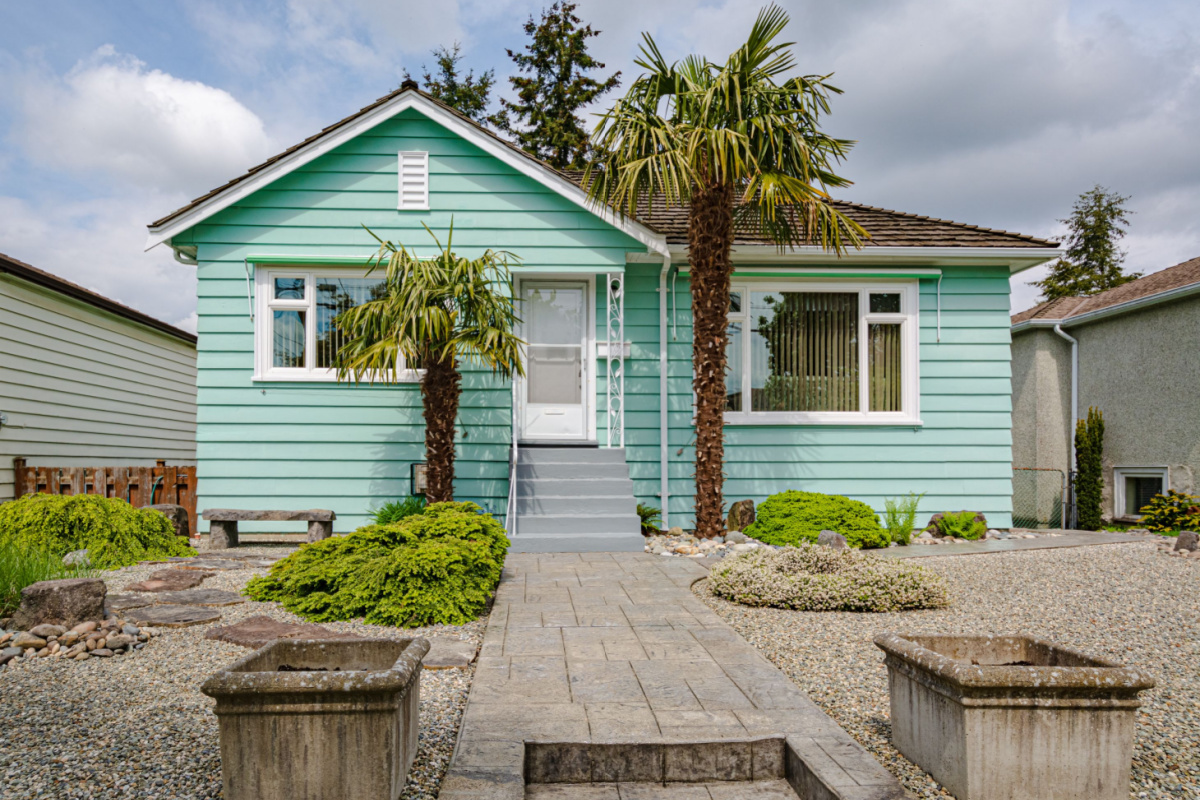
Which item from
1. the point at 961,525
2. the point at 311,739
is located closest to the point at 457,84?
the point at 961,525

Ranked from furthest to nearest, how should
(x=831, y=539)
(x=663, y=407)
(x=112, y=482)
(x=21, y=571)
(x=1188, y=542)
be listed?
(x=112, y=482) → (x=663, y=407) → (x=1188, y=542) → (x=831, y=539) → (x=21, y=571)

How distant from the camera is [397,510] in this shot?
27.2 ft

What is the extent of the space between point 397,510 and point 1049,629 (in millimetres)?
6355

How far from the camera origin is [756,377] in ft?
31.3

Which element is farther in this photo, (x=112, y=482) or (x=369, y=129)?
(x=112, y=482)

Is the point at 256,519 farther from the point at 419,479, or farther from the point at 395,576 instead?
the point at 395,576

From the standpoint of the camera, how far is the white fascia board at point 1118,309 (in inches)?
434

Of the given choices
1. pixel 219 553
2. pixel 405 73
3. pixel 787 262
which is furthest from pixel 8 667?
pixel 405 73

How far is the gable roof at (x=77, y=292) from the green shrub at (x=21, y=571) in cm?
603

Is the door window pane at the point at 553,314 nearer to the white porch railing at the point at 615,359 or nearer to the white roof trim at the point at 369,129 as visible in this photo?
the white porch railing at the point at 615,359

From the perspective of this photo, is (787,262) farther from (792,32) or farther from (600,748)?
(600,748)

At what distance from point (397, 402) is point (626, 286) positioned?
3253mm

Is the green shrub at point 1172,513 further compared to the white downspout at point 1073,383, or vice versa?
the white downspout at point 1073,383

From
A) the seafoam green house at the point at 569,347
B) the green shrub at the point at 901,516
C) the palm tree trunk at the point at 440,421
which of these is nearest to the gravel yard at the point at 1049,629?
the green shrub at the point at 901,516
